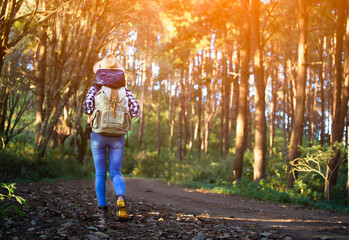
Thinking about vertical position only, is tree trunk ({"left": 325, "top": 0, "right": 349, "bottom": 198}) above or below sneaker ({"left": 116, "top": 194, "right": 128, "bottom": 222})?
above

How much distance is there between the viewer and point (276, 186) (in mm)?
12031

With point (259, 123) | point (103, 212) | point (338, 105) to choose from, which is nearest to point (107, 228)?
point (103, 212)

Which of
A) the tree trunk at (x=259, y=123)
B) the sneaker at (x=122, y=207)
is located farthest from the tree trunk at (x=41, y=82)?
the sneaker at (x=122, y=207)

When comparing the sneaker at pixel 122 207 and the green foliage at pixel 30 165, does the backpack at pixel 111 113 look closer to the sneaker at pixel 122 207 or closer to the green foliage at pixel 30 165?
the sneaker at pixel 122 207

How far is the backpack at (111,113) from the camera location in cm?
478

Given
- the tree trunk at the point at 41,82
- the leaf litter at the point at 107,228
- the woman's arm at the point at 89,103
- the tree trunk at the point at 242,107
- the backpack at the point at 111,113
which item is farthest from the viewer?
the tree trunk at the point at 41,82

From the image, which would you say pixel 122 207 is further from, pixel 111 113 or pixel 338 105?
pixel 338 105

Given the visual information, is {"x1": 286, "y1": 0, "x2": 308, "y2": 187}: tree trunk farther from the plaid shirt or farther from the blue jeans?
the blue jeans

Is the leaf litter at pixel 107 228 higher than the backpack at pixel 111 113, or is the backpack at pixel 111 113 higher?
the backpack at pixel 111 113

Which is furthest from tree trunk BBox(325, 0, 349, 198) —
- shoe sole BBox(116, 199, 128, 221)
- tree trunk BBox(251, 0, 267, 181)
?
shoe sole BBox(116, 199, 128, 221)

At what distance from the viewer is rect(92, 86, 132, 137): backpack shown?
4.78 m

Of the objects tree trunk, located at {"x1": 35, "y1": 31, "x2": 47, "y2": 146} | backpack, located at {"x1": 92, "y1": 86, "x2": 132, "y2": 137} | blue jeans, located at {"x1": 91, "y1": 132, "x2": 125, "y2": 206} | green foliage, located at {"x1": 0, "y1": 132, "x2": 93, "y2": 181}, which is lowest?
green foliage, located at {"x1": 0, "y1": 132, "x2": 93, "y2": 181}

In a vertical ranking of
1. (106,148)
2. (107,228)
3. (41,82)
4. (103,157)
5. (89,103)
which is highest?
(41,82)

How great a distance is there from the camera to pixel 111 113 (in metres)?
4.85
